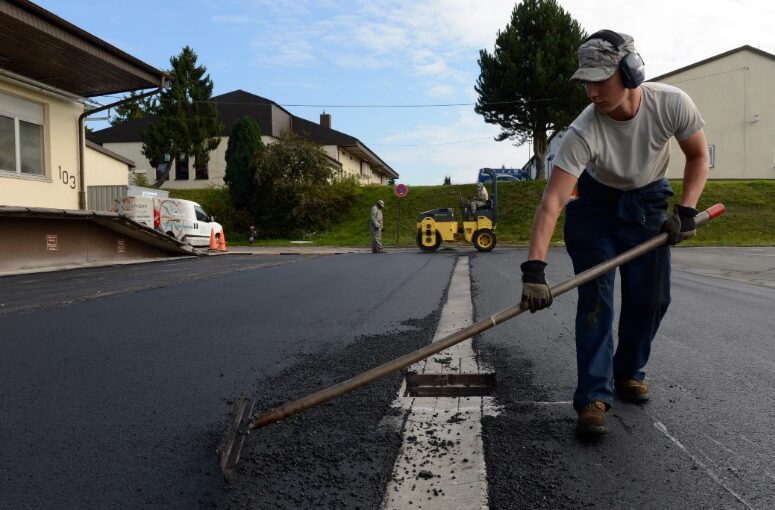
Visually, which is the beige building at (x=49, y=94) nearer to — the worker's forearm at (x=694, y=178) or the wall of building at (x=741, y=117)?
the worker's forearm at (x=694, y=178)

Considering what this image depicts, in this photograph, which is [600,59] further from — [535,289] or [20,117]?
[20,117]

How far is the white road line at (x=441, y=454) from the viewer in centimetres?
195

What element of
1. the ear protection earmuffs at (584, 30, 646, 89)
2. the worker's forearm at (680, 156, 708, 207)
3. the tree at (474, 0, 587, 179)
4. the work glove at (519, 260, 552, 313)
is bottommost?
the work glove at (519, 260, 552, 313)

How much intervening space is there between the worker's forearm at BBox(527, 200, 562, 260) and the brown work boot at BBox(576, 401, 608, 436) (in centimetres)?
65

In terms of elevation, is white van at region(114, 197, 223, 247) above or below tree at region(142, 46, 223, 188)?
below

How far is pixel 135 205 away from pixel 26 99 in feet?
24.2

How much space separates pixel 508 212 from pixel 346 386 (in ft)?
91.0

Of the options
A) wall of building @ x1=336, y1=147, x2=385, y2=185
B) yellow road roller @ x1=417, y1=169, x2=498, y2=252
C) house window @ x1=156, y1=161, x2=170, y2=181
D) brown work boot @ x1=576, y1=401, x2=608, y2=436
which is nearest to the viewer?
brown work boot @ x1=576, y1=401, x2=608, y2=436

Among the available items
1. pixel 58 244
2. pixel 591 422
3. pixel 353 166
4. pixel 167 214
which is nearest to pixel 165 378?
pixel 591 422

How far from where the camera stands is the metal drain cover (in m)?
3.28

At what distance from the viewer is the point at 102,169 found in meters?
22.5

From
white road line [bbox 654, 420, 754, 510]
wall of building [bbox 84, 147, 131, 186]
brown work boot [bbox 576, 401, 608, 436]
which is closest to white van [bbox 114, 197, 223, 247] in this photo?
wall of building [bbox 84, 147, 131, 186]

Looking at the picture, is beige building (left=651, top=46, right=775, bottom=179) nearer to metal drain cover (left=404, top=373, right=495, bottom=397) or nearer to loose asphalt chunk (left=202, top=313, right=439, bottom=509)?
metal drain cover (left=404, top=373, right=495, bottom=397)

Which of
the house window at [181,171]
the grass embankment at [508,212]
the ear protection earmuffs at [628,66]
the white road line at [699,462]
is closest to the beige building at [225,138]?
the house window at [181,171]
